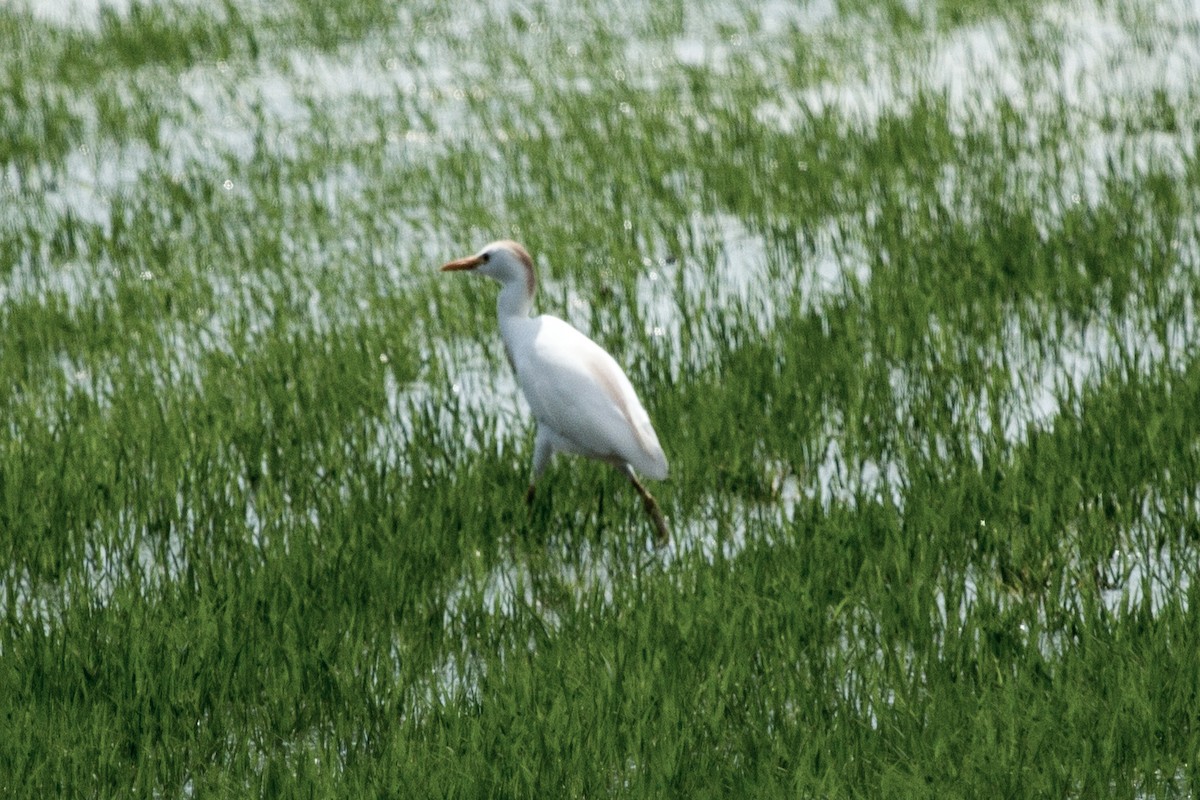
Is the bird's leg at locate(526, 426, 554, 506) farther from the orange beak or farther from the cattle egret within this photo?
the orange beak

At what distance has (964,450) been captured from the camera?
184 inches

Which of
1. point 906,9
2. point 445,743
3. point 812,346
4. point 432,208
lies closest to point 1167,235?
point 812,346

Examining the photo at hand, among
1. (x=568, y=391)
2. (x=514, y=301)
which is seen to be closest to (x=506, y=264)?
(x=514, y=301)

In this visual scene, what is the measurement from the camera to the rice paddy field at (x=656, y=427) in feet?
10.7

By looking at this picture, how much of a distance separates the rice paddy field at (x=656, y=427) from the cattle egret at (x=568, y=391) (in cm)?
17

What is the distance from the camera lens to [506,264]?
4.90 m

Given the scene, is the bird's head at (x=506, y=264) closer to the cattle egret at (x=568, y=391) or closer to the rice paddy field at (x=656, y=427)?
the cattle egret at (x=568, y=391)

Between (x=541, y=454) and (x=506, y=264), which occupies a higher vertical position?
(x=506, y=264)

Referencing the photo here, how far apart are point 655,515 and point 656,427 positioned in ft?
1.99

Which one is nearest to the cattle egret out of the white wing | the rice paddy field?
the white wing

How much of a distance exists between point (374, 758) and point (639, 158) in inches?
201

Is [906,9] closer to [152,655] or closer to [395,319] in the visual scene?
[395,319]

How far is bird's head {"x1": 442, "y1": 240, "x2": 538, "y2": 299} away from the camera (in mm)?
4875

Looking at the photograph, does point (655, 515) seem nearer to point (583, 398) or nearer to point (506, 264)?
point (583, 398)
